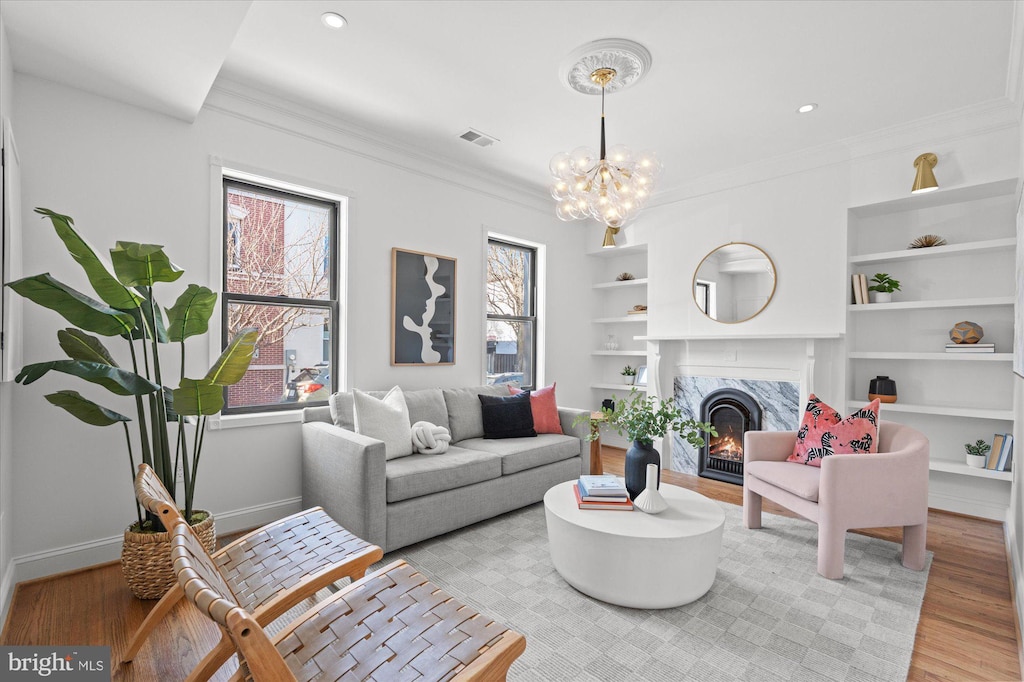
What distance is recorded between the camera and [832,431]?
3014 millimetres

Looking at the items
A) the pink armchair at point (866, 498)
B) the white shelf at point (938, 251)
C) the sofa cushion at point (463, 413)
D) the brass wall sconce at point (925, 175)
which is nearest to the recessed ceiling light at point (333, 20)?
the sofa cushion at point (463, 413)

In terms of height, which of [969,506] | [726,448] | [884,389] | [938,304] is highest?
[938,304]

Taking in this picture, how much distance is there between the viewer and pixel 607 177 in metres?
2.75

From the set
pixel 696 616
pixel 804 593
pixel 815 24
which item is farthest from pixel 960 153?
pixel 696 616

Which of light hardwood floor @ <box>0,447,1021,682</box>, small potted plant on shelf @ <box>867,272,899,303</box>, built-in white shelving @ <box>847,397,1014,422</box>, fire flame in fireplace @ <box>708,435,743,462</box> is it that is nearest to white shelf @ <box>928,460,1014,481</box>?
built-in white shelving @ <box>847,397,1014,422</box>

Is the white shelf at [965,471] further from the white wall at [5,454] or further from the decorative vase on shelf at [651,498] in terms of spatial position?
the white wall at [5,454]

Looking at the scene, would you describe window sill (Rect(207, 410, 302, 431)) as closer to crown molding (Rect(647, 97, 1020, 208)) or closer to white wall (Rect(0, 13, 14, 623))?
white wall (Rect(0, 13, 14, 623))

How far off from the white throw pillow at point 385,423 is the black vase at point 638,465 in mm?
1426

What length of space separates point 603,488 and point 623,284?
130 inches

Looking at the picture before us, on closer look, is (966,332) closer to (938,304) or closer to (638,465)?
(938,304)

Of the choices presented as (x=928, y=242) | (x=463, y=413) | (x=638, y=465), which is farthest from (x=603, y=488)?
(x=928, y=242)

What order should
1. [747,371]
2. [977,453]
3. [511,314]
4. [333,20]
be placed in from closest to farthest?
[333,20] → [977,453] → [747,371] → [511,314]

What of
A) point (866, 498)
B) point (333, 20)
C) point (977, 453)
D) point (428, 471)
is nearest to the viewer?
point (333, 20)

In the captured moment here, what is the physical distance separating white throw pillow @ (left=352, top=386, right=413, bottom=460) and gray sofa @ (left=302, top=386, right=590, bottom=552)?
85 mm
